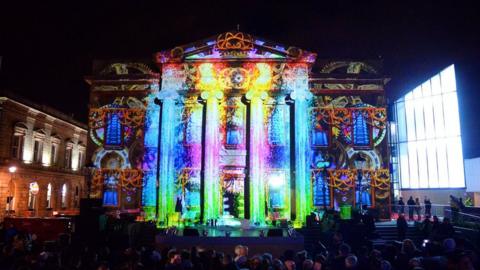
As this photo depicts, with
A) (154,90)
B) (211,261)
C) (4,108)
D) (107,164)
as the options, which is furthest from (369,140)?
(4,108)

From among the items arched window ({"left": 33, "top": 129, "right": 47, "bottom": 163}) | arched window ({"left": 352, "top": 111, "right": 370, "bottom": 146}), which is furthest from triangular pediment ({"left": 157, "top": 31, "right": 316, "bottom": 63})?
arched window ({"left": 33, "top": 129, "right": 47, "bottom": 163})

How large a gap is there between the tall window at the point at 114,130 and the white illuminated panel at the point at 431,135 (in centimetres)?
2594

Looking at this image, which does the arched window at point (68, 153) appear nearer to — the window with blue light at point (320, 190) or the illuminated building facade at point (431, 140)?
the window with blue light at point (320, 190)

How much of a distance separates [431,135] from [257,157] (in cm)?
1783

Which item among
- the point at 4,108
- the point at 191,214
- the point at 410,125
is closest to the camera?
the point at 191,214

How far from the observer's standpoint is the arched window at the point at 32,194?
123ft

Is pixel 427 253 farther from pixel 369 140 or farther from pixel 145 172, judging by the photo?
pixel 145 172

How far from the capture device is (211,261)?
9.07 m

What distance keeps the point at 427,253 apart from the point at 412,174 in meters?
32.2

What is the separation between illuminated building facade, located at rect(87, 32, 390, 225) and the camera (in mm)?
29203

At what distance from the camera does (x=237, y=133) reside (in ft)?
99.0

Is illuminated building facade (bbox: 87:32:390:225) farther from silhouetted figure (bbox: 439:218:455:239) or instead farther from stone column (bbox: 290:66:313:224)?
silhouetted figure (bbox: 439:218:455:239)

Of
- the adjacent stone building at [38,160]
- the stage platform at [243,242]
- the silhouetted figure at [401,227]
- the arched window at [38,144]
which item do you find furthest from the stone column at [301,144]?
the arched window at [38,144]

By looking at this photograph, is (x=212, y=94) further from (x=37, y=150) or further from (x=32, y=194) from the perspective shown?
(x=32, y=194)
